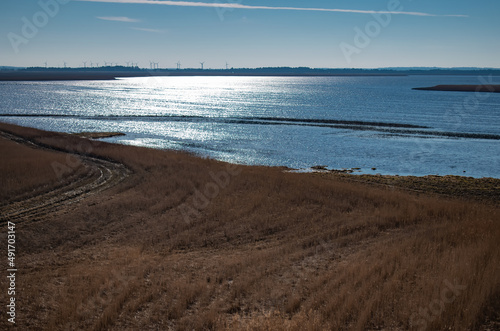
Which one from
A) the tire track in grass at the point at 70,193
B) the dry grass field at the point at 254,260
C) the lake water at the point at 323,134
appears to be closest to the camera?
the dry grass field at the point at 254,260

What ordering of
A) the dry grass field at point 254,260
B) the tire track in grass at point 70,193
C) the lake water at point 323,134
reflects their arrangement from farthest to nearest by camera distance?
the lake water at point 323,134, the tire track in grass at point 70,193, the dry grass field at point 254,260

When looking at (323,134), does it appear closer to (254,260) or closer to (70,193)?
(70,193)

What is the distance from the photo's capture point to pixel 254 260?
48.7 ft

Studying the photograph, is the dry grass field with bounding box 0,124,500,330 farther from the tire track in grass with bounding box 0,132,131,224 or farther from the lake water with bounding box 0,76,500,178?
the lake water with bounding box 0,76,500,178

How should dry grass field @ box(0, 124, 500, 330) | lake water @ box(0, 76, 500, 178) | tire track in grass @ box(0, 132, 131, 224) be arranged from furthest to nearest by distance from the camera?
lake water @ box(0, 76, 500, 178)
tire track in grass @ box(0, 132, 131, 224)
dry grass field @ box(0, 124, 500, 330)

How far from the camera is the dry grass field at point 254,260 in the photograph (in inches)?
417

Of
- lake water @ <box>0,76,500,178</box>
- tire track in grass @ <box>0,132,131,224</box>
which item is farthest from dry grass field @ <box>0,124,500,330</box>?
lake water @ <box>0,76,500,178</box>

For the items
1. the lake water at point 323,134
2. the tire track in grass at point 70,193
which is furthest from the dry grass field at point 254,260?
the lake water at point 323,134

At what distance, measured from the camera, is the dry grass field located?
417 inches

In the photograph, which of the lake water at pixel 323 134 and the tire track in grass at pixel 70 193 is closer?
the tire track in grass at pixel 70 193

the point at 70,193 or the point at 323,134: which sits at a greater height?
the point at 323,134

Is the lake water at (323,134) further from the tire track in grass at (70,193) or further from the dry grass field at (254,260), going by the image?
the dry grass field at (254,260)

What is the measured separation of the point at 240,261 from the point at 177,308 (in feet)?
13.0

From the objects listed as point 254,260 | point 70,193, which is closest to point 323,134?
point 70,193
